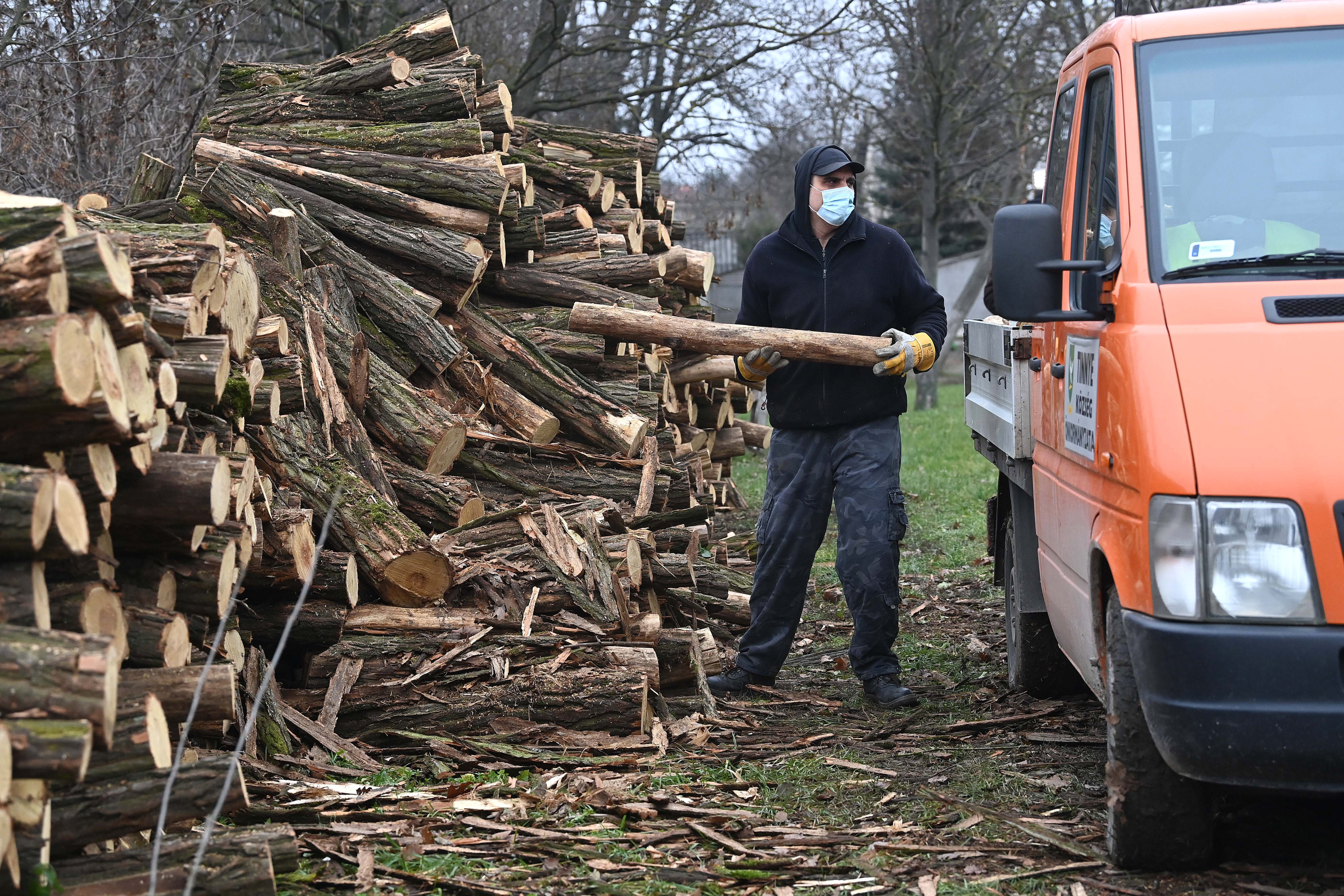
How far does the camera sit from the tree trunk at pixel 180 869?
129 inches

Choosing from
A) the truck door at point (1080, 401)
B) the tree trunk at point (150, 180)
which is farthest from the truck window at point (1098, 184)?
the tree trunk at point (150, 180)

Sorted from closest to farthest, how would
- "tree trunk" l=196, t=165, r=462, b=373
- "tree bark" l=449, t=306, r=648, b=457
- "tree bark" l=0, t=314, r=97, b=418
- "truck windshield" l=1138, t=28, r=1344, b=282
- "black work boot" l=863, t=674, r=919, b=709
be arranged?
"tree bark" l=0, t=314, r=97, b=418
"truck windshield" l=1138, t=28, r=1344, b=282
"black work boot" l=863, t=674, r=919, b=709
"tree trunk" l=196, t=165, r=462, b=373
"tree bark" l=449, t=306, r=648, b=457

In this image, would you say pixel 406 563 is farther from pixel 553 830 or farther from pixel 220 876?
pixel 220 876

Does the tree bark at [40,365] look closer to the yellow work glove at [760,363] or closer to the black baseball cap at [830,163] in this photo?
the yellow work glove at [760,363]

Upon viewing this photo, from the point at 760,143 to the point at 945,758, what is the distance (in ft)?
76.4

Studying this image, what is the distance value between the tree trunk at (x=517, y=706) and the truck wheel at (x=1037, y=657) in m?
1.84

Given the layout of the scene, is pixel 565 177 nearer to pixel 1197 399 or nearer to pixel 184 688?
pixel 184 688

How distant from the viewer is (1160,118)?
400 centimetres

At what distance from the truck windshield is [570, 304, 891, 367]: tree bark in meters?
2.00

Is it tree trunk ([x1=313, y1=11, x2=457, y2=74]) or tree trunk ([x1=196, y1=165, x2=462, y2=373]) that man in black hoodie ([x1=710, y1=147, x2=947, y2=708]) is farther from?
tree trunk ([x1=313, y1=11, x2=457, y2=74])

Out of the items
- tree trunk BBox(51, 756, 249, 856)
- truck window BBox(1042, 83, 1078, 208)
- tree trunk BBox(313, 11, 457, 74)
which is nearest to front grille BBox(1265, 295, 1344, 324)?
truck window BBox(1042, 83, 1078, 208)

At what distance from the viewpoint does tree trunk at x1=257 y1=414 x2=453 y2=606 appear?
17.6 ft

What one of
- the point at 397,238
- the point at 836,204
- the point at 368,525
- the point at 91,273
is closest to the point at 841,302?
the point at 836,204

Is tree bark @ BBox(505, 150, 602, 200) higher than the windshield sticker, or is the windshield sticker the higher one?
tree bark @ BBox(505, 150, 602, 200)
